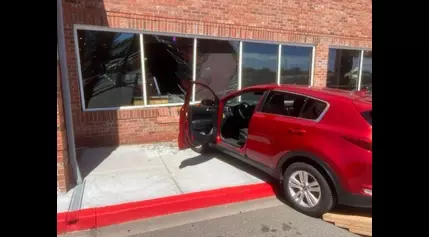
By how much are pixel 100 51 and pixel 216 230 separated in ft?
14.2

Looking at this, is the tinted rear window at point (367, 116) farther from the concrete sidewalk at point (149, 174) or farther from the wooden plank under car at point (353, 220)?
the concrete sidewalk at point (149, 174)

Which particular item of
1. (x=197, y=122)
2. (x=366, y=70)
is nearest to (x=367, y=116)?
(x=197, y=122)

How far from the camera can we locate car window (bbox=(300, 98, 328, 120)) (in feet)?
11.4

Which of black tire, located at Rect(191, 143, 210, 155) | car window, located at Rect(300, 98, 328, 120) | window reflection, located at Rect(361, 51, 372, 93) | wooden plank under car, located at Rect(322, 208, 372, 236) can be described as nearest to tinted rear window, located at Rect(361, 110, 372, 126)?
car window, located at Rect(300, 98, 328, 120)

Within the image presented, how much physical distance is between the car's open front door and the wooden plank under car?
239cm

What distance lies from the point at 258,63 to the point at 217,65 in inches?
44.4

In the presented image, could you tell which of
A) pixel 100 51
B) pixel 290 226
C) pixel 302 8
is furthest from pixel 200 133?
pixel 302 8

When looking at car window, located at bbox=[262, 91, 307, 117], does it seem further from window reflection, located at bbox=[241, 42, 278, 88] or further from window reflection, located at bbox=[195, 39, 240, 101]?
window reflection, located at bbox=[241, 42, 278, 88]

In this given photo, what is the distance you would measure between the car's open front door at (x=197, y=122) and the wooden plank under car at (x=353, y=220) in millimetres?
2392

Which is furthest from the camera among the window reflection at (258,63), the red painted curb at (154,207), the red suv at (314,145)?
the window reflection at (258,63)

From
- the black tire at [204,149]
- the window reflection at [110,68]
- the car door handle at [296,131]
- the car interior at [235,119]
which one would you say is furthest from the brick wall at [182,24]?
the car door handle at [296,131]

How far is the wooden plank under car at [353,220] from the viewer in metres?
3.14
